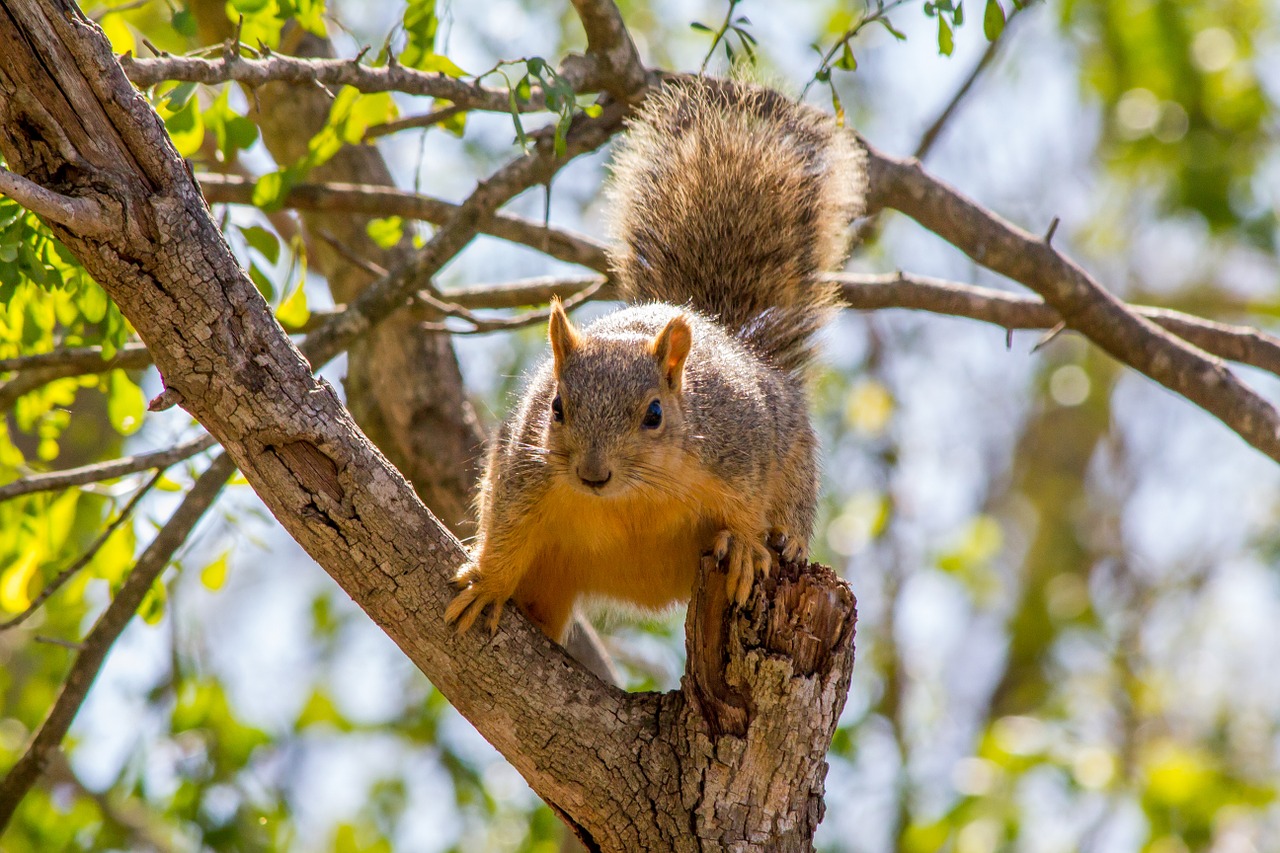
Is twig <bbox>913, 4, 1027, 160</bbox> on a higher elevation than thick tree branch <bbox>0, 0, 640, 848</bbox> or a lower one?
higher

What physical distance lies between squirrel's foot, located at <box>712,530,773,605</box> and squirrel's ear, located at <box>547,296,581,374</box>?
0.57m

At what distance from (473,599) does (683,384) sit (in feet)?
2.82

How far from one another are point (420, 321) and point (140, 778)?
1.66m

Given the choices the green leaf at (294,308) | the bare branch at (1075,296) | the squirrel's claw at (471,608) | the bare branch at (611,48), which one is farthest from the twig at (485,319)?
the squirrel's claw at (471,608)

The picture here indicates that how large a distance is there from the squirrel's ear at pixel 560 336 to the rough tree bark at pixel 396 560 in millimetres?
766

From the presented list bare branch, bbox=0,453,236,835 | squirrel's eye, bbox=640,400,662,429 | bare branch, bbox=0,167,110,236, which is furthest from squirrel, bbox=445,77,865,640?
bare branch, bbox=0,167,110,236

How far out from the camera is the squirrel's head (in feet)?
8.66

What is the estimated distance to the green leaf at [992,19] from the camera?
8.49 feet

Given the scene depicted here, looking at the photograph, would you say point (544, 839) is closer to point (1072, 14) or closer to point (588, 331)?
point (588, 331)

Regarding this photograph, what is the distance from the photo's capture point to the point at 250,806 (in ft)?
12.4

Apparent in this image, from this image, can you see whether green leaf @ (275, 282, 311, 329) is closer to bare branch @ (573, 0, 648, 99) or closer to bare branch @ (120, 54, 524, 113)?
bare branch @ (120, 54, 524, 113)

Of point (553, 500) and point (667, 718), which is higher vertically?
point (553, 500)

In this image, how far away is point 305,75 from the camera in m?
2.59

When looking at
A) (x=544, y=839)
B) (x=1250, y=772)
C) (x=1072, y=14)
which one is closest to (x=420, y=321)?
(x=544, y=839)
